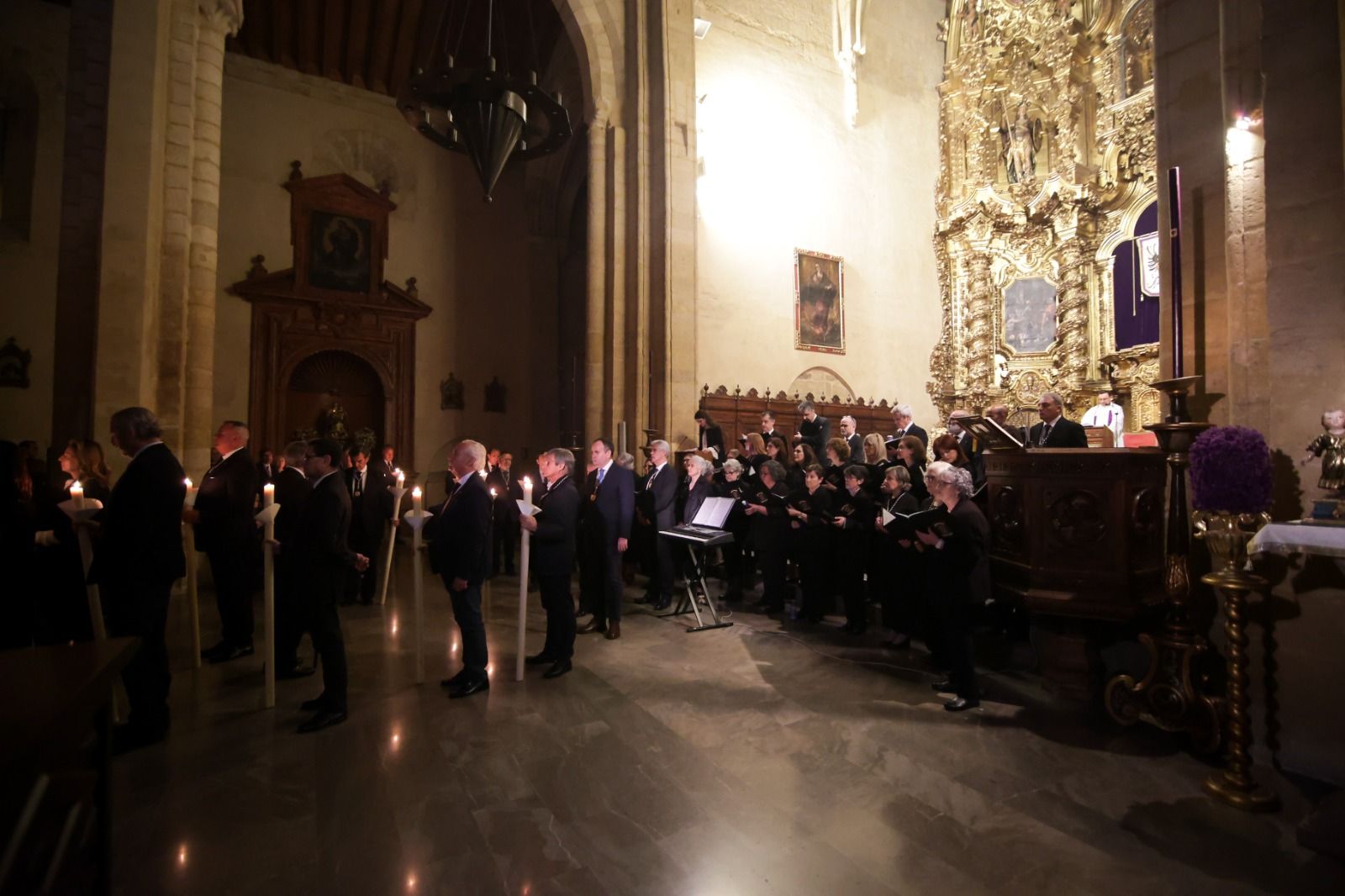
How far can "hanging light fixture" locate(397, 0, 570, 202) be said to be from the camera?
542cm

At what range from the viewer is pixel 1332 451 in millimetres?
2754

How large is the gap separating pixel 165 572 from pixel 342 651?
968 mm

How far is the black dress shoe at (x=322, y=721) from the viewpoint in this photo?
342 cm

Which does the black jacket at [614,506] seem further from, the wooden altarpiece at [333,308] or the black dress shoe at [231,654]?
the wooden altarpiece at [333,308]

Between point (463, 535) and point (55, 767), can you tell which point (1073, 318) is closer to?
point (463, 535)

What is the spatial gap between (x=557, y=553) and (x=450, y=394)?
31.7 feet

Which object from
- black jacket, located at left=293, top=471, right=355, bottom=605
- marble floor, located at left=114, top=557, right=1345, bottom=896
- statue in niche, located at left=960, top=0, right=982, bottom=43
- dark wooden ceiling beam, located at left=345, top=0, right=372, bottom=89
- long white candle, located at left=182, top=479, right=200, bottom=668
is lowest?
marble floor, located at left=114, top=557, right=1345, bottom=896

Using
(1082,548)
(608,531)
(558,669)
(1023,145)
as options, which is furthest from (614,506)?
(1023,145)

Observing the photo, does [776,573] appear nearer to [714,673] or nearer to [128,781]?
[714,673]

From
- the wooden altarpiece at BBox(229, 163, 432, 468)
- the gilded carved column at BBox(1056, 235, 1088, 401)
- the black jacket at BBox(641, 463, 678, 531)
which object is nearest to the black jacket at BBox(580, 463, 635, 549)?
the black jacket at BBox(641, 463, 678, 531)

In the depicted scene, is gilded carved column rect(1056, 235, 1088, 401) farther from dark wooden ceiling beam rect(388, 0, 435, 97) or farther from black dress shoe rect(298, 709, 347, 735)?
black dress shoe rect(298, 709, 347, 735)

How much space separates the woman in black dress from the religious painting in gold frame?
8563mm

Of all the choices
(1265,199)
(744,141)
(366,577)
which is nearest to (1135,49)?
(744,141)

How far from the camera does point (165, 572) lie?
3.40 m
